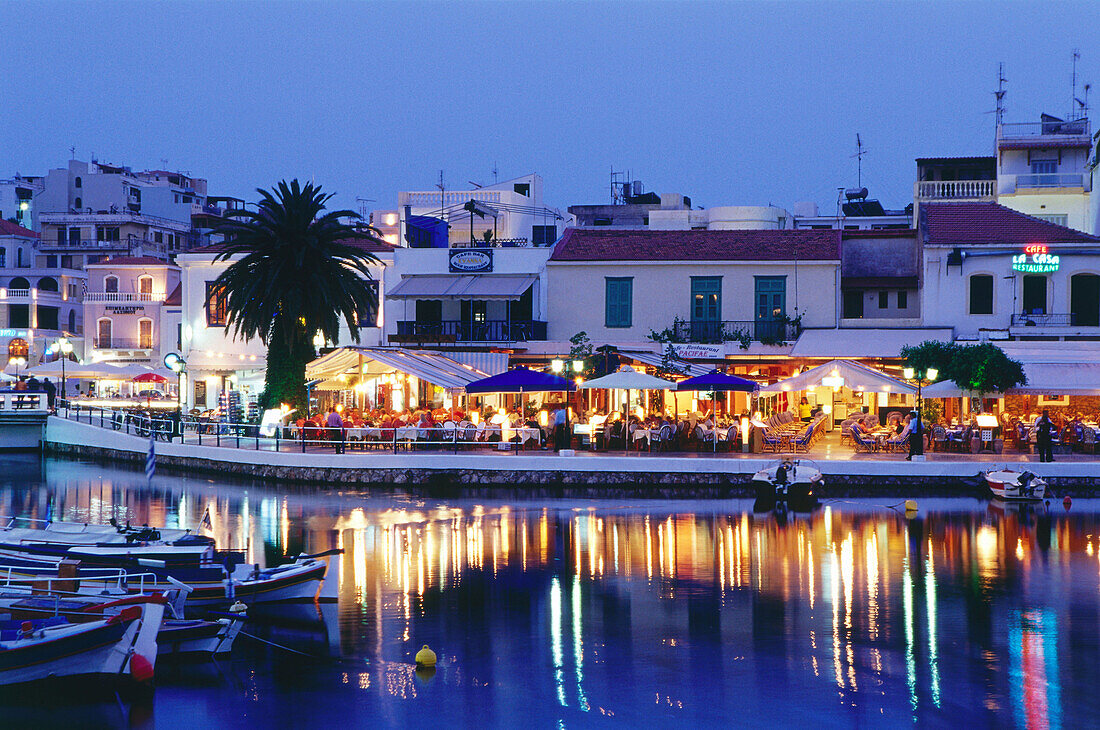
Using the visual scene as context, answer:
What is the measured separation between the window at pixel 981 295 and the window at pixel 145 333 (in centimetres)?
4330

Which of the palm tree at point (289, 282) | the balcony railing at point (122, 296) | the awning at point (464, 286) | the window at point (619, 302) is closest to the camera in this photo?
the palm tree at point (289, 282)

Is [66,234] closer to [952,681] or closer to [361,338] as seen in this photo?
[361,338]

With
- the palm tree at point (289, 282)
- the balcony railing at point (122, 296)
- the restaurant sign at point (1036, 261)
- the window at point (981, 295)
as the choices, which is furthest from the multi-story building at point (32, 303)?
the restaurant sign at point (1036, 261)

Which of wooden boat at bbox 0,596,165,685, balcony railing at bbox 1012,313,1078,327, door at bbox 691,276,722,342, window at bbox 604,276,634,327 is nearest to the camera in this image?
wooden boat at bbox 0,596,165,685

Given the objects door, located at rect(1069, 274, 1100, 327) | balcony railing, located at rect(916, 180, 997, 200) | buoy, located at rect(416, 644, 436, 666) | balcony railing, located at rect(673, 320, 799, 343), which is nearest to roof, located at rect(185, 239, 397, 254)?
balcony railing, located at rect(673, 320, 799, 343)

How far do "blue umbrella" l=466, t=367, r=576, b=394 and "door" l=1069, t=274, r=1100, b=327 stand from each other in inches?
749

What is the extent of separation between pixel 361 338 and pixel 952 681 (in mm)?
34948

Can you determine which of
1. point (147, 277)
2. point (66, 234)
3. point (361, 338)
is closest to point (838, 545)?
point (361, 338)

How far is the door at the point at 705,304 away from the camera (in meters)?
43.8

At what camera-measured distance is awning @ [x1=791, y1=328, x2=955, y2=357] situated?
4016 centimetres

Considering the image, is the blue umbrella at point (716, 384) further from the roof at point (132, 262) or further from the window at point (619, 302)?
the roof at point (132, 262)

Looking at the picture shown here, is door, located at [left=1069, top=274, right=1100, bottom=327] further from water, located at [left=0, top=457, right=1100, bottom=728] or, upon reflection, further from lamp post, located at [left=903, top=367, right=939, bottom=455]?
water, located at [left=0, top=457, right=1100, bottom=728]

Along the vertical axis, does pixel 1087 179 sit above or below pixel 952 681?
above

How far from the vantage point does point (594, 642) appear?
1752cm
